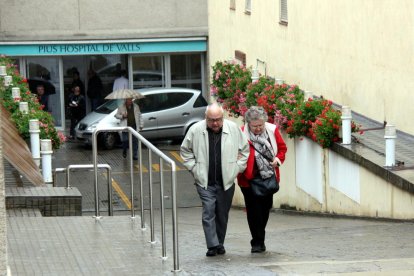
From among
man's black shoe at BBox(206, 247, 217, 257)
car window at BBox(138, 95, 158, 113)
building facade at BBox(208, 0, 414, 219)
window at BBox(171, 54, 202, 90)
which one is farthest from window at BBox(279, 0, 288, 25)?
man's black shoe at BBox(206, 247, 217, 257)

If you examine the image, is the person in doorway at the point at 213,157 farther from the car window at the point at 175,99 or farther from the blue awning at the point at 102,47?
the blue awning at the point at 102,47

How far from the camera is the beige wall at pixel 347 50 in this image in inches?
665

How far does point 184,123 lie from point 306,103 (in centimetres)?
1535

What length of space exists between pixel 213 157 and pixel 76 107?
2570 cm

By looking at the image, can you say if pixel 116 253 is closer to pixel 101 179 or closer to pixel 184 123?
pixel 101 179

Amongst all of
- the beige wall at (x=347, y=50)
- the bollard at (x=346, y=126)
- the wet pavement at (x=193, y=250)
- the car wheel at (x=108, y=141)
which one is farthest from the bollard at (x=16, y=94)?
the car wheel at (x=108, y=141)

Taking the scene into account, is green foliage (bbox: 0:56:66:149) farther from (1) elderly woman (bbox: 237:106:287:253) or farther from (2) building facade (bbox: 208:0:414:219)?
(1) elderly woman (bbox: 237:106:287:253)

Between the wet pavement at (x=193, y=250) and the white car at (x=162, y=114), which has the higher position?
the white car at (x=162, y=114)

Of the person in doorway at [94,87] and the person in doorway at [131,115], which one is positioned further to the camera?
the person in doorway at [94,87]

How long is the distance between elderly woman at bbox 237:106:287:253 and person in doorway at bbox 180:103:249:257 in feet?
0.64

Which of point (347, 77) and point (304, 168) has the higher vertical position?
point (347, 77)

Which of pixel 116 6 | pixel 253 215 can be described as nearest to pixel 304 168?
pixel 253 215

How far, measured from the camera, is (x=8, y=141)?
15.2 m

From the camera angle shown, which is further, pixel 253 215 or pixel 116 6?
pixel 116 6
